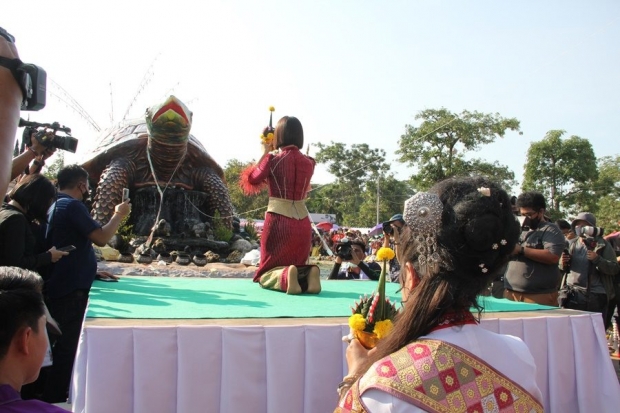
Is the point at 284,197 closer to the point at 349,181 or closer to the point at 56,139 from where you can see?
the point at 56,139

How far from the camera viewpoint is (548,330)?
2.79 metres

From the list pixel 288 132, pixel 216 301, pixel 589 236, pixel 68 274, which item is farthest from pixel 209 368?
pixel 589 236

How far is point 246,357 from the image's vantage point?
2.25 m

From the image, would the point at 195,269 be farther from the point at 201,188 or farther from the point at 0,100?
the point at 0,100

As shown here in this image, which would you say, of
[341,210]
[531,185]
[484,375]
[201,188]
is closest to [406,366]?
[484,375]

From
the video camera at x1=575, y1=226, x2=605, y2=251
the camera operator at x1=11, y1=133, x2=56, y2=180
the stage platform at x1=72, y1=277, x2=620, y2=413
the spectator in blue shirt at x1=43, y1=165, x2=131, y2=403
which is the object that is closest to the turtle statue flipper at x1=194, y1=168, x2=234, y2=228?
the camera operator at x1=11, y1=133, x2=56, y2=180

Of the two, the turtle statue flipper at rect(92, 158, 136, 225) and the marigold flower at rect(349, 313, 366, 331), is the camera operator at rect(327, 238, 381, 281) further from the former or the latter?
the turtle statue flipper at rect(92, 158, 136, 225)

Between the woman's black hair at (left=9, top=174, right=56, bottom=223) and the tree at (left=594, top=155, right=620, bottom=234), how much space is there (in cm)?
2328

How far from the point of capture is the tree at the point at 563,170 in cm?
2348

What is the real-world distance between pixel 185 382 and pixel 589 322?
233 centimetres

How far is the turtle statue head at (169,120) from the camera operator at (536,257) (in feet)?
20.6

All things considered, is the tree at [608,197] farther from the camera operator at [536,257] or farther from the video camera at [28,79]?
the video camera at [28,79]

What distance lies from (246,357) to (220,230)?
23.5 ft

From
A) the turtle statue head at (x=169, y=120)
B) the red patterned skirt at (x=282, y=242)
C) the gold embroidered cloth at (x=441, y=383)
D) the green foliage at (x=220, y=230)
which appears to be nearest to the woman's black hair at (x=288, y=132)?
the red patterned skirt at (x=282, y=242)
